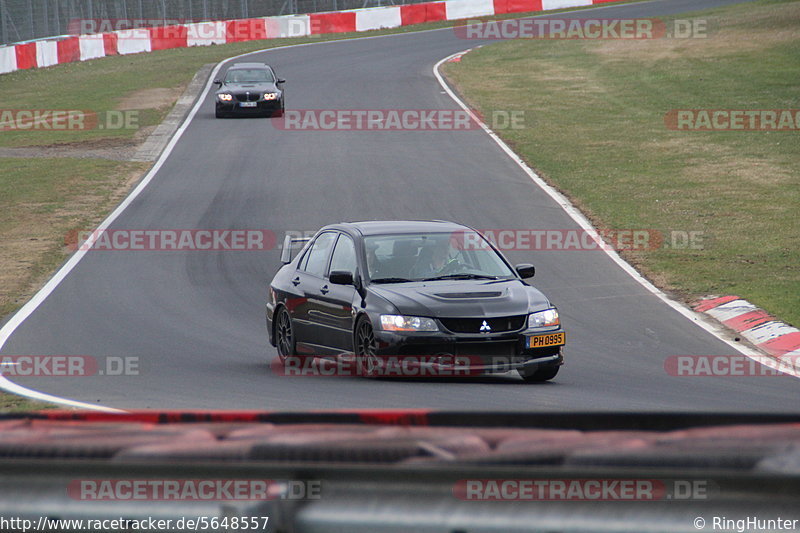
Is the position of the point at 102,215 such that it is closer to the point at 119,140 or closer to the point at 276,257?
the point at 276,257

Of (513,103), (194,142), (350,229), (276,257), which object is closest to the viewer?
(350,229)

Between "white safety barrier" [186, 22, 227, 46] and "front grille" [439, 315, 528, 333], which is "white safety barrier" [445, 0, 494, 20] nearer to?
"white safety barrier" [186, 22, 227, 46]

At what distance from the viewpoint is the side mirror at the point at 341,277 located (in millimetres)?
11141

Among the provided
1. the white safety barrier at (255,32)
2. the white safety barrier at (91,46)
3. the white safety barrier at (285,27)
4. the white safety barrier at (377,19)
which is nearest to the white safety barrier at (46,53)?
the white safety barrier at (255,32)

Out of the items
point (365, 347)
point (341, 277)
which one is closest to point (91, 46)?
point (341, 277)

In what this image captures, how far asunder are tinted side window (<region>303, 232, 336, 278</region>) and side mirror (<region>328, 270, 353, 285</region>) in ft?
2.90

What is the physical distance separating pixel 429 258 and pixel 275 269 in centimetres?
646

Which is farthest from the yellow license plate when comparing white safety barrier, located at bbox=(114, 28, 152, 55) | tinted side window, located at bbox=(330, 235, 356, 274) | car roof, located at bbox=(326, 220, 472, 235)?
white safety barrier, located at bbox=(114, 28, 152, 55)

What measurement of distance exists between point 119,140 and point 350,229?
837 inches

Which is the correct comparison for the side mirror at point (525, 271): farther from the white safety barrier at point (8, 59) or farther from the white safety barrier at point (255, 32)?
the white safety barrier at point (255, 32)

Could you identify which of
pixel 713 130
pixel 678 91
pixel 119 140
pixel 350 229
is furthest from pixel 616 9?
pixel 350 229

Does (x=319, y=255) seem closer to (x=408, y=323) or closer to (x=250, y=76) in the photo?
(x=408, y=323)

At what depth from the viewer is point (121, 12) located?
5419 centimetres

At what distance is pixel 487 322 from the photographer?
1047cm
